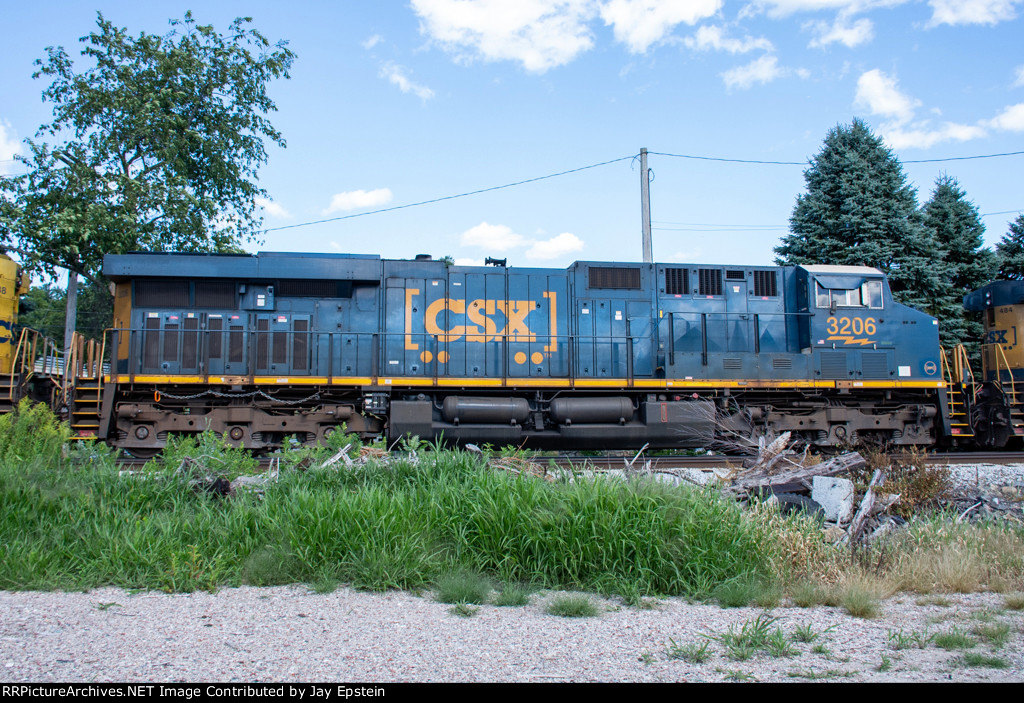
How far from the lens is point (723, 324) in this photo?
1234cm

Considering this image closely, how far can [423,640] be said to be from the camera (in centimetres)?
369

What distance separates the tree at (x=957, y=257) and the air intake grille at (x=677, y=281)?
12.8m

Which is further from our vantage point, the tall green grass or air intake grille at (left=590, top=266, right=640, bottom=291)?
air intake grille at (left=590, top=266, right=640, bottom=291)

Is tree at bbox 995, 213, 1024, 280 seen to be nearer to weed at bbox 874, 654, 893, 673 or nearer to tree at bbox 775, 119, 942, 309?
tree at bbox 775, 119, 942, 309

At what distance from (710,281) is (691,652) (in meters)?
10.0

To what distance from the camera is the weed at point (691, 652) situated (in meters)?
3.41

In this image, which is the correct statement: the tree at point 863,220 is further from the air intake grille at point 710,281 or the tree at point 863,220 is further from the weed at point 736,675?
the weed at point 736,675

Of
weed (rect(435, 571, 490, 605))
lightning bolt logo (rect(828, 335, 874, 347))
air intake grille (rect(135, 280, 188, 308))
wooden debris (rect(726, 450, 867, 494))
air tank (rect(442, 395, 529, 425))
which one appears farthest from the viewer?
lightning bolt logo (rect(828, 335, 874, 347))

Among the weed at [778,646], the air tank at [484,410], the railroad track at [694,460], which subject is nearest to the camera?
the weed at [778,646]

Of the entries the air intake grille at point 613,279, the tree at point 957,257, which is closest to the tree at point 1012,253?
the tree at point 957,257

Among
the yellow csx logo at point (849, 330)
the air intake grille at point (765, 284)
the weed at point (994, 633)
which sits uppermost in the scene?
the air intake grille at point (765, 284)

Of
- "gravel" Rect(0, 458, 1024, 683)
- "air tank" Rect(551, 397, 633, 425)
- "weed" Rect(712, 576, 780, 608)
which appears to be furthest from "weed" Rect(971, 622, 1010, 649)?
"air tank" Rect(551, 397, 633, 425)

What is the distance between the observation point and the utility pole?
1655cm

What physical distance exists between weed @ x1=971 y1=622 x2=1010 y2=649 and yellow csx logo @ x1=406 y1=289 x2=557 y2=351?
28.0 feet
